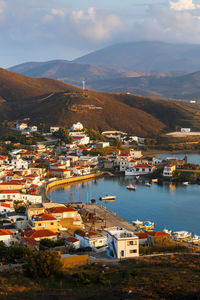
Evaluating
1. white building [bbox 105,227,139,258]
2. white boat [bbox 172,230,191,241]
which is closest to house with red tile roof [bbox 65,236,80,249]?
white building [bbox 105,227,139,258]

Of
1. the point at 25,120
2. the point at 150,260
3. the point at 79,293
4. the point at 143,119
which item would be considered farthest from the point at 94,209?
the point at 143,119

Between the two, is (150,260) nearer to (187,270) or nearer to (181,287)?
(187,270)

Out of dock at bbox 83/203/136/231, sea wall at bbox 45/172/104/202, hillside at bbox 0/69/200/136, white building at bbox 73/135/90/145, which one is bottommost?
dock at bbox 83/203/136/231

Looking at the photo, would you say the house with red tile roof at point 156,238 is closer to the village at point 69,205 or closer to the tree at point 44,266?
the village at point 69,205

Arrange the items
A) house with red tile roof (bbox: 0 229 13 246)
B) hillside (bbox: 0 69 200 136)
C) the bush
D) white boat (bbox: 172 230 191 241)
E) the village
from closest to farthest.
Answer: the bush
the village
house with red tile roof (bbox: 0 229 13 246)
white boat (bbox: 172 230 191 241)
hillside (bbox: 0 69 200 136)

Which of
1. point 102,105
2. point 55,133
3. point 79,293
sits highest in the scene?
point 102,105

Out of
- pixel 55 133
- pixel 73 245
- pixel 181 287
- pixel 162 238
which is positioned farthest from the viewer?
pixel 55 133

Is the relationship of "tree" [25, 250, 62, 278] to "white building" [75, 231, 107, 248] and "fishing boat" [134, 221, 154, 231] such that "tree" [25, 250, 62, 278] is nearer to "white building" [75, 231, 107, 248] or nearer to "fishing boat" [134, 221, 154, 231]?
"white building" [75, 231, 107, 248]
